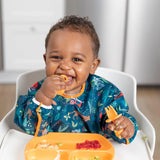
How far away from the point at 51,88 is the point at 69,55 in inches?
4.5

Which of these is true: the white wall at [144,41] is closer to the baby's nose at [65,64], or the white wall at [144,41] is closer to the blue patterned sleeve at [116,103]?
the blue patterned sleeve at [116,103]

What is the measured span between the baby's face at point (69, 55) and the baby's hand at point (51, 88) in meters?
0.04

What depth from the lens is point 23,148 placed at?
2.63 feet

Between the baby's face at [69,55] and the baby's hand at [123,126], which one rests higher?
the baby's face at [69,55]

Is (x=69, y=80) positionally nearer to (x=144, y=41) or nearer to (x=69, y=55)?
(x=69, y=55)

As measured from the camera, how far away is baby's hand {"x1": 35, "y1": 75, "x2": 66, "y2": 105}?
83 cm

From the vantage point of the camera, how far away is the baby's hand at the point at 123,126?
787 millimetres

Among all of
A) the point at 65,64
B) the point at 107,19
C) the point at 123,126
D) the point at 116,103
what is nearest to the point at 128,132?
the point at 123,126

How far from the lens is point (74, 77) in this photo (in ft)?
2.95

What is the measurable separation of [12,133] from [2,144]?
7 centimetres

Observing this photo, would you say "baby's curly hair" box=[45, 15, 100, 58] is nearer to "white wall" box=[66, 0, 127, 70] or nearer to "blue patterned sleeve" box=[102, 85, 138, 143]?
"blue patterned sleeve" box=[102, 85, 138, 143]

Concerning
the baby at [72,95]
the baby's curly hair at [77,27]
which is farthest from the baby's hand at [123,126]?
the baby's curly hair at [77,27]

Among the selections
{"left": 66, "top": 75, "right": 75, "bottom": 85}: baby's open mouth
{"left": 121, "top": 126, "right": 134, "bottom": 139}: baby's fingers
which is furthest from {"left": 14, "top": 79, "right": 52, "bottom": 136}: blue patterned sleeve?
{"left": 121, "top": 126, "right": 134, "bottom": 139}: baby's fingers

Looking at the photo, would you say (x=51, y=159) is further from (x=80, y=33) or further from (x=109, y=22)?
(x=109, y=22)
